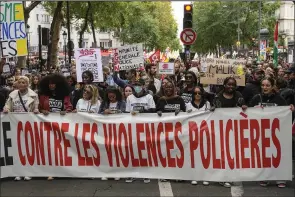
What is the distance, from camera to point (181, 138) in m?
6.18

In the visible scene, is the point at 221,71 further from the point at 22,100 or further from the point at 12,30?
the point at 22,100

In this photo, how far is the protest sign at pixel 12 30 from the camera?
736 cm

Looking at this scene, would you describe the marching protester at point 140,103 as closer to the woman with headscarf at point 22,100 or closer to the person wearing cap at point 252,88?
the woman with headscarf at point 22,100

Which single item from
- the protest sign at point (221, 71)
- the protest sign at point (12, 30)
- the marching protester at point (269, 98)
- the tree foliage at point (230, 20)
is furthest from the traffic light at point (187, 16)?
the tree foliage at point (230, 20)

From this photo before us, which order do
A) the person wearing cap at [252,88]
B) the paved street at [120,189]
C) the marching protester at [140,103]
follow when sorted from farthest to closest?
the person wearing cap at [252,88] < the marching protester at [140,103] < the paved street at [120,189]

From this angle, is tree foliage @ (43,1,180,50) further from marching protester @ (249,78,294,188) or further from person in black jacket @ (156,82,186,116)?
marching protester @ (249,78,294,188)

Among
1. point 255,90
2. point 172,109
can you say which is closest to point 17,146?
point 172,109

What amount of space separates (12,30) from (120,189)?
126 inches

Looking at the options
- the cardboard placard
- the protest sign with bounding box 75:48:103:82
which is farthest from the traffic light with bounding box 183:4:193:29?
the protest sign with bounding box 75:48:103:82

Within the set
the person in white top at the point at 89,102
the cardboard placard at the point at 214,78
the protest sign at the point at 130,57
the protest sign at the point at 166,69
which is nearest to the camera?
the person in white top at the point at 89,102

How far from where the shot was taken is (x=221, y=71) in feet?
33.3

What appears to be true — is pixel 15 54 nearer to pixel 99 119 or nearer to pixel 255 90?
pixel 99 119

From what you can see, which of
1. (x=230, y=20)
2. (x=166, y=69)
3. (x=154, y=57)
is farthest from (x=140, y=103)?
(x=230, y=20)

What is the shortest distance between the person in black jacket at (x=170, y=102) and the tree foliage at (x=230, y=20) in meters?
43.0
